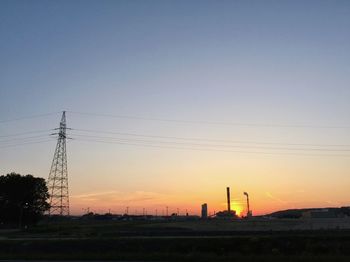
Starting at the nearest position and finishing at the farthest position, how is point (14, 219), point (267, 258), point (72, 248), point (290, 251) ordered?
point (267, 258) < point (290, 251) < point (72, 248) < point (14, 219)

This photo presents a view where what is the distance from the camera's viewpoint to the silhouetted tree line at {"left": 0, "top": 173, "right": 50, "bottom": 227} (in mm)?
138250

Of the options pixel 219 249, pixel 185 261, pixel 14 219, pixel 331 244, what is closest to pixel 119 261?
pixel 185 261

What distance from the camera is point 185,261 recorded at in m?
31.0

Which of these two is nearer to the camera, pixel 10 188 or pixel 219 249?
pixel 219 249

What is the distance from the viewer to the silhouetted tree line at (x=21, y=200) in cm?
13825

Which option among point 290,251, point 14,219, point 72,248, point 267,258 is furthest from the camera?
point 14,219

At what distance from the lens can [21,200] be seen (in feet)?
458

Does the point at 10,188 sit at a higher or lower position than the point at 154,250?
higher

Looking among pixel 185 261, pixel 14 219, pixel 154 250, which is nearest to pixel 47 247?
pixel 154 250

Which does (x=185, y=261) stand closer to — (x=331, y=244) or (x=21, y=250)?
(x=331, y=244)

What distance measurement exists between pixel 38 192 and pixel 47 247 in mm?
100989

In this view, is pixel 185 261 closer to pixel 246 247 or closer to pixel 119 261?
pixel 119 261

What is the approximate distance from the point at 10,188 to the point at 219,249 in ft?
364

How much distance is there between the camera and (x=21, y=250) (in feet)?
151
